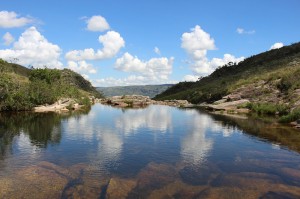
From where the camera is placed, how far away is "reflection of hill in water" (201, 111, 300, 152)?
4093 centimetres

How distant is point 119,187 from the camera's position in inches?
929

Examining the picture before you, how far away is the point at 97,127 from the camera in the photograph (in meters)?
53.1

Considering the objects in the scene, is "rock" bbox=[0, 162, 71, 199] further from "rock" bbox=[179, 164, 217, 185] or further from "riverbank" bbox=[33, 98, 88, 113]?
"riverbank" bbox=[33, 98, 88, 113]

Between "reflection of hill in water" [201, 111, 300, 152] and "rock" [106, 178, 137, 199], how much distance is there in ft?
72.2

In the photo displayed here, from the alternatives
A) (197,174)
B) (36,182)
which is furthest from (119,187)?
(197,174)

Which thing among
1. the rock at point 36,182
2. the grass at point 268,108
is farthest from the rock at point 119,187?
the grass at point 268,108

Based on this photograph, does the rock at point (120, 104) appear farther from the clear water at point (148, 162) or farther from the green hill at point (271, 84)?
the clear water at point (148, 162)

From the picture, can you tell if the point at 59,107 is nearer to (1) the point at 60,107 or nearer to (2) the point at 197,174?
(1) the point at 60,107

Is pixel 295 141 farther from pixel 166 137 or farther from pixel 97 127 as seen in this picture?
pixel 97 127

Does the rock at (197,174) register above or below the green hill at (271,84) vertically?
below

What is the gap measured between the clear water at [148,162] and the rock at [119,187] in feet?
0.22

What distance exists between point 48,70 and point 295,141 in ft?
316

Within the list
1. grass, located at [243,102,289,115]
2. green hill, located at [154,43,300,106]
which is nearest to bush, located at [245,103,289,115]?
grass, located at [243,102,289,115]

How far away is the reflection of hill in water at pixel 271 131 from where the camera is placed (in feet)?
134
